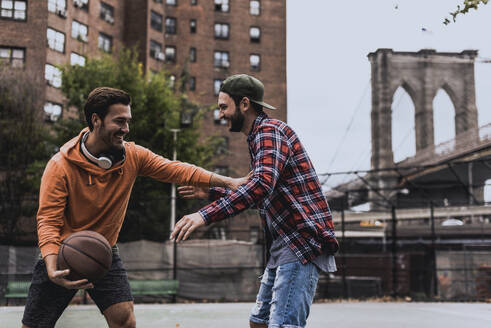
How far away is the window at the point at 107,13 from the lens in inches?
1607

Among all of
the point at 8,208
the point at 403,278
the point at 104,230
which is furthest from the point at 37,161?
the point at 104,230

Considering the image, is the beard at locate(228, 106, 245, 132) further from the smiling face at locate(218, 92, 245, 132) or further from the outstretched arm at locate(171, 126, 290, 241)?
the outstretched arm at locate(171, 126, 290, 241)

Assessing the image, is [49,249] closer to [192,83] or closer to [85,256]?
[85,256]

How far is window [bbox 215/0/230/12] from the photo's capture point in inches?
1999

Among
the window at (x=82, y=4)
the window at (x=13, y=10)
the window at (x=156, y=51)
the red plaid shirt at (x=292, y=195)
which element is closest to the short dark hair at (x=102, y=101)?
the red plaid shirt at (x=292, y=195)

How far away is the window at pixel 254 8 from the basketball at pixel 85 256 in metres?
49.4

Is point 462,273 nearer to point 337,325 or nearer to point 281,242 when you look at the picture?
point 337,325

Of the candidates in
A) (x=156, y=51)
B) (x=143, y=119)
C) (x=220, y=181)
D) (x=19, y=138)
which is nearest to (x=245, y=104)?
(x=220, y=181)

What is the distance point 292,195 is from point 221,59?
156 feet

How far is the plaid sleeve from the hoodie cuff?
1.02m

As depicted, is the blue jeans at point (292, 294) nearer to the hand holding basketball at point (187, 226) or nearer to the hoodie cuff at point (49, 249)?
the hand holding basketball at point (187, 226)

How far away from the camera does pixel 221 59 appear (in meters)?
50.2

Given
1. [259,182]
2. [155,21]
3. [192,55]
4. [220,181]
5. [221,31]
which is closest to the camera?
[259,182]

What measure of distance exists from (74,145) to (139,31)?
136 ft
